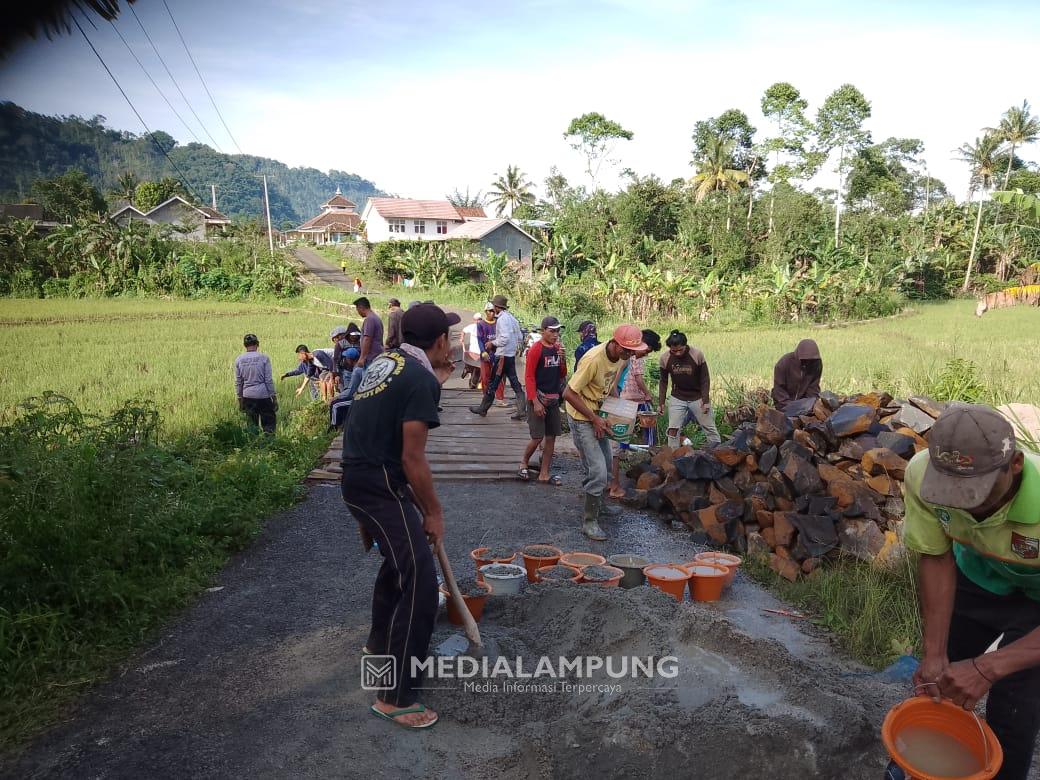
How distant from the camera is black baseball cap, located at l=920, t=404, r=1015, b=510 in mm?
2129

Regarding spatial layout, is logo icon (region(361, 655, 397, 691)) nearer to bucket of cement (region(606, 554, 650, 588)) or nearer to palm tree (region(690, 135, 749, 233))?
bucket of cement (region(606, 554, 650, 588))

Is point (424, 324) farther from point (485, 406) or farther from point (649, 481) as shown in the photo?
point (485, 406)

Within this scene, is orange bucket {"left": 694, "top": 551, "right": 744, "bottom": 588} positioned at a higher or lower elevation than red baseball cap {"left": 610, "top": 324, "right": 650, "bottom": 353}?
lower

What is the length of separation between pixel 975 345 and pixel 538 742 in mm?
17766

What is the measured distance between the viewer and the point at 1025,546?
227cm

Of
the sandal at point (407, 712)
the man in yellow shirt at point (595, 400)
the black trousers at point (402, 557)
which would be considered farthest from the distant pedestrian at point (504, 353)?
the sandal at point (407, 712)

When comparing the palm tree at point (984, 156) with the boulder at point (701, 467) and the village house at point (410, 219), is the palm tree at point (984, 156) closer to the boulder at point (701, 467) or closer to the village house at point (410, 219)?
the village house at point (410, 219)

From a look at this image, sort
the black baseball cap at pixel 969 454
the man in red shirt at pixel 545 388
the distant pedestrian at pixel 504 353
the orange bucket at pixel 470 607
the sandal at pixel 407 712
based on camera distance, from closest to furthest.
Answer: the black baseball cap at pixel 969 454 → the sandal at pixel 407 712 → the orange bucket at pixel 470 607 → the man in red shirt at pixel 545 388 → the distant pedestrian at pixel 504 353

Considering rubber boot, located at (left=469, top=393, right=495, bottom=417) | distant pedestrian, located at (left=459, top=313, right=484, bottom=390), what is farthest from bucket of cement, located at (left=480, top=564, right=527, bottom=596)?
distant pedestrian, located at (left=459, top=313, right=484, bottom=390)

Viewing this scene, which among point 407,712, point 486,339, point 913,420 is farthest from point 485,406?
point 407,712

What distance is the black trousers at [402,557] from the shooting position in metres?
3.24

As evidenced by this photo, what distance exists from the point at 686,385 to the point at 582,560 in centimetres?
361

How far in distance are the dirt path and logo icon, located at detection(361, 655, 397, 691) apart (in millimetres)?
74

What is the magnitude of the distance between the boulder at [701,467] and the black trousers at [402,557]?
13.0 ft
